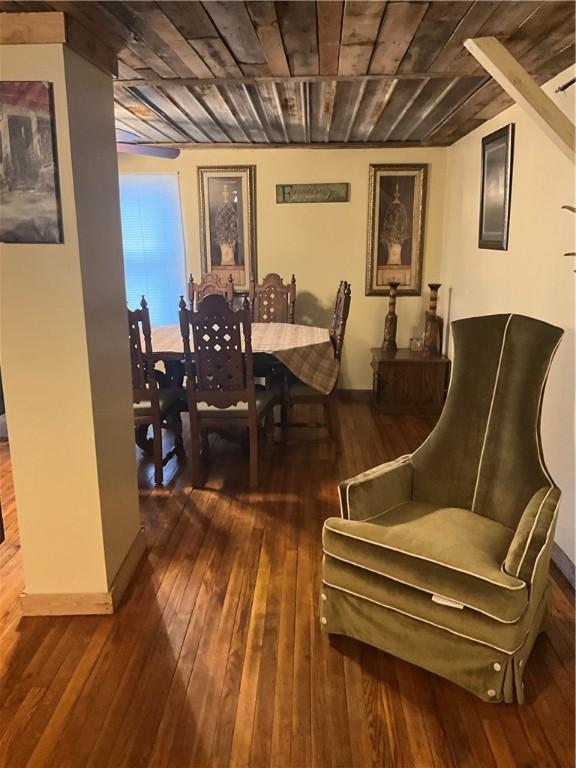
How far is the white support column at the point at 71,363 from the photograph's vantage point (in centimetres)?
197

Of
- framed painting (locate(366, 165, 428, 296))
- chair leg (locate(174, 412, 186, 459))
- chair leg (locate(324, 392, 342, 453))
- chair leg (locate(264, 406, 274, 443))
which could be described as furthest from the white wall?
chair leg (locate(174, 412, 186, 459))

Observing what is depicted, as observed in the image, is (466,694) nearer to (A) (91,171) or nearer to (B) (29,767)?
(B) (29,767)

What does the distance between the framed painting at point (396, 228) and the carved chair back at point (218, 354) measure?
7.44 feet

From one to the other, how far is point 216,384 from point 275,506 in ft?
2.55

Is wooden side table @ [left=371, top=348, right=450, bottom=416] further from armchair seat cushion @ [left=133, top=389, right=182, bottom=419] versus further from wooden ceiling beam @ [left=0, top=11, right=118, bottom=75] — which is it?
wooden ceiling beam @ [left=0, top=11, right=118, bottom=75]

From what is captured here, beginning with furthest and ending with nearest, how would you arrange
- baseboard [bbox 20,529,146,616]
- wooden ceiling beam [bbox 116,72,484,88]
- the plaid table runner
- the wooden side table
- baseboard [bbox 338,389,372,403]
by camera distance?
baseboard [bbox 338,389,372,403]
the wooden side table
the plaid table runner
wooden ceiling beam [bbox 116,72,484,88]
baseboard [bbox 20,529,146,616]

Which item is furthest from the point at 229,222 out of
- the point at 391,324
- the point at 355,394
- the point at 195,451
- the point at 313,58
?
the point at 313,58

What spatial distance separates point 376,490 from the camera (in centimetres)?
222

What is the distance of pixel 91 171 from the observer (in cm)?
209

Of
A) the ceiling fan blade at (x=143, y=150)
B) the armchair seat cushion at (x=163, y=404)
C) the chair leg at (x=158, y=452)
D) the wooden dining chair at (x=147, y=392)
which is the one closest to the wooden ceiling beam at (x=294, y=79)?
the ceiling fan blade at (x=143, y=150)

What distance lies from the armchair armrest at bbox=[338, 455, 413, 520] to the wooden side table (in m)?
2.42

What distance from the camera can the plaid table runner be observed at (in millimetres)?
3590

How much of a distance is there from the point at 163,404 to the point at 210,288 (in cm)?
176

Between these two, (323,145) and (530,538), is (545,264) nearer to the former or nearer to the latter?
(530,538)
